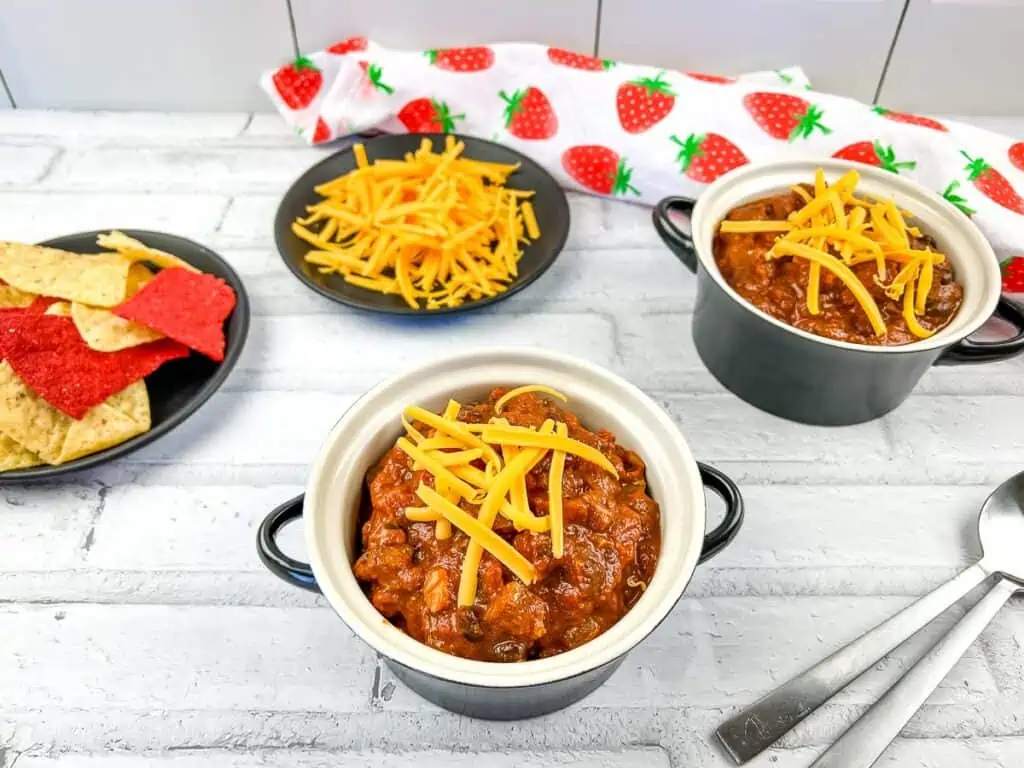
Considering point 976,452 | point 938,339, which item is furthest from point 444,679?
point 976,452

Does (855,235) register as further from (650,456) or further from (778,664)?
(778,664)

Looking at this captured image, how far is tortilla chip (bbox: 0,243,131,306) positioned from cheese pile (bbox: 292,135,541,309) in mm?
294

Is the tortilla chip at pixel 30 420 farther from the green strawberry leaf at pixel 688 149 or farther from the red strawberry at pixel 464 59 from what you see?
the green strawberry leaf at pixel 688 149

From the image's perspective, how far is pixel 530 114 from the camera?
1.59 metres

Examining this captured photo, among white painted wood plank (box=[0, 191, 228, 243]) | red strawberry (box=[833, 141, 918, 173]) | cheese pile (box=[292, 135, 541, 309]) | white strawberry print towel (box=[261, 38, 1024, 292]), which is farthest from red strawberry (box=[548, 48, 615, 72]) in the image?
white painted wood plank (box=[0, 191, 228, 243])

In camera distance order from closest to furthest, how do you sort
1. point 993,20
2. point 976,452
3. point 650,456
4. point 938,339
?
point 650,456
point 938,339
point 976,452
point 993,20

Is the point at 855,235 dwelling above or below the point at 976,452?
above

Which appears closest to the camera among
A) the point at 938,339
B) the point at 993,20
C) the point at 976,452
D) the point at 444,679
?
the point at 444,679

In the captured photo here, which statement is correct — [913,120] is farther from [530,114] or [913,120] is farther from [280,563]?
[280,563]

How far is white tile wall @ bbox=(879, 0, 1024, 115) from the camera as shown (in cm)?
158

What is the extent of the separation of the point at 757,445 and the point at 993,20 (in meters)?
1.08

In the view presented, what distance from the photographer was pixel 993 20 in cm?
160

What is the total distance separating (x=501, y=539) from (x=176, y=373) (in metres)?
0.69

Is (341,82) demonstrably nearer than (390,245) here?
No
